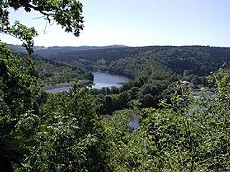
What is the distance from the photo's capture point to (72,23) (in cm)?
1227

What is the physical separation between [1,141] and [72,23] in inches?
167

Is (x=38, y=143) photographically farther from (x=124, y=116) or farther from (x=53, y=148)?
(x=124, y=116)

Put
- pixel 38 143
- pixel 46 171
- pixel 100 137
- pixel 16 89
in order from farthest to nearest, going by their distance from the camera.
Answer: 1. pixel 100 137
2. pixel 16 89
3. pixel 38 143
4. pixel 46 171

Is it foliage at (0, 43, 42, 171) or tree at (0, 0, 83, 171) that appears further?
foliage at (0, 43, 42, 171)

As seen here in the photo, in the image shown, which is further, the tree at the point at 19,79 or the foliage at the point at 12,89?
the foliage at the point at 12,89

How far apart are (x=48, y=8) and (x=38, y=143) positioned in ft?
14.1

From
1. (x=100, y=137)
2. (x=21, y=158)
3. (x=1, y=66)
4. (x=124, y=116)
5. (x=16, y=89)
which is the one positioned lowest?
(x=124, y=116)

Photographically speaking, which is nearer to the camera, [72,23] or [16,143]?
[16,143]

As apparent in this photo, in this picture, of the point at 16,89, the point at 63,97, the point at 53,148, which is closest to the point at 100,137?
the point at 63,97

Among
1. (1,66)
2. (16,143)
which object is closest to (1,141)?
(16,143)

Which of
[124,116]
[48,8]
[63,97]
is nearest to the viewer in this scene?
[48,8]

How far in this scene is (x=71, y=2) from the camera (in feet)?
39.8

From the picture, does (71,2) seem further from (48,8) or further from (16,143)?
(16,143)

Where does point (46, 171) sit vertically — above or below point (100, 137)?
above
